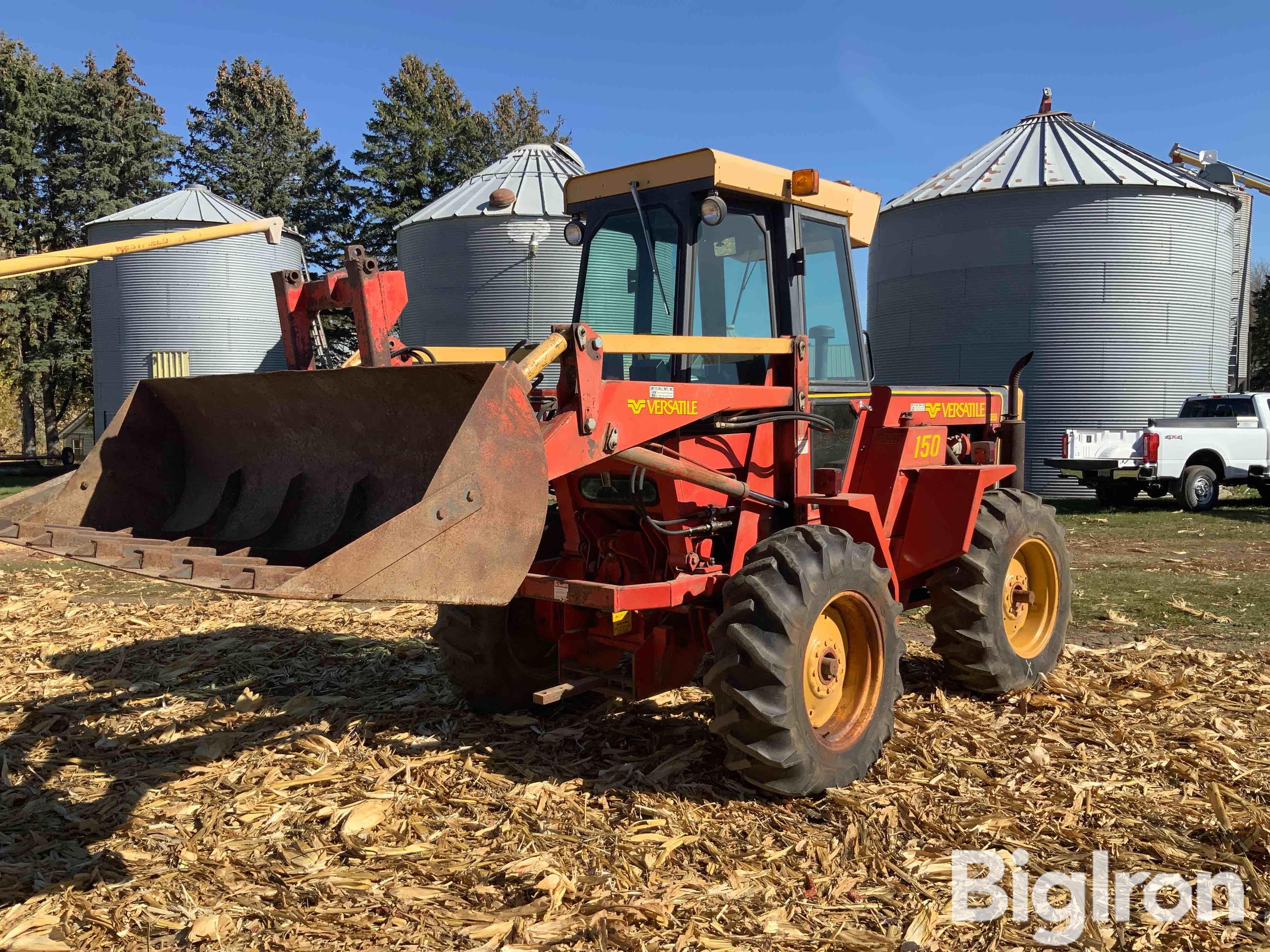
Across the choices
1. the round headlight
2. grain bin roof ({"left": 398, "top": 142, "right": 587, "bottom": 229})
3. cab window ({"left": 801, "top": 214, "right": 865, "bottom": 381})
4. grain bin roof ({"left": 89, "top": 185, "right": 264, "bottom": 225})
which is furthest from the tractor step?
grain bin roof ({"left": 89, "top": 185, "right": 264, "bottom": 225})

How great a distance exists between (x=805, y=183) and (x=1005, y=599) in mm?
3093

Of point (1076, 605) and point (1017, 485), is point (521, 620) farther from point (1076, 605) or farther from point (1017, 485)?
point (1076, 605)

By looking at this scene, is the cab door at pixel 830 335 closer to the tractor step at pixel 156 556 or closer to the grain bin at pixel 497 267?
the tractor step at pixel 156 556

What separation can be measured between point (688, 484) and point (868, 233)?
230cm

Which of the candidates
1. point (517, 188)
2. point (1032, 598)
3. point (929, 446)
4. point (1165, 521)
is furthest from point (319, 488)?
point (517, 188)

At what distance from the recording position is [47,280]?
33844 mm

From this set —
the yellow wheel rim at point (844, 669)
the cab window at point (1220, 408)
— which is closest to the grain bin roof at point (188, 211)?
the cab window at point (1220, 408)

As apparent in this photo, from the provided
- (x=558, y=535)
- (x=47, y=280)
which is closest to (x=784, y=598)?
(x=558, y=535)

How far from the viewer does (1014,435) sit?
7629 millimetres

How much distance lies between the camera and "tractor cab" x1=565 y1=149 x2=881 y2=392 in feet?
17.6

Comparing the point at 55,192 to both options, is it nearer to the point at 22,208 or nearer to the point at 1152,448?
the point at 22,208

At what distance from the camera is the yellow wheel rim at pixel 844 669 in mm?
4988

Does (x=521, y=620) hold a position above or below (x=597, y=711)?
above

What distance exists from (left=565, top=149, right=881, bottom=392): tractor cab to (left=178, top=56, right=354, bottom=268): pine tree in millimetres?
35338
